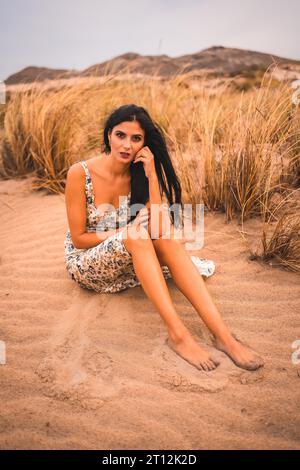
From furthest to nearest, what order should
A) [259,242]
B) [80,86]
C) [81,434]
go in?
[80,86] < [259,242] < [81,434]

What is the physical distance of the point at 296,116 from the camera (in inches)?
138

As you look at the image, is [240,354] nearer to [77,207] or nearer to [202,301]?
[202,301]

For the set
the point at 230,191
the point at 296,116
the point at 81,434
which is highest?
the point at 296,116

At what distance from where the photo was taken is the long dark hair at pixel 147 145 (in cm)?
242

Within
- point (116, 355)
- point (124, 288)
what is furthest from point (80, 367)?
point (124, 288)

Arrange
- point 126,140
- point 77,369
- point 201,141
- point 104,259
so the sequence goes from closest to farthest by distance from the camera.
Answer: point 77,369 < point 104,259 < point 126,140 < point 201,141

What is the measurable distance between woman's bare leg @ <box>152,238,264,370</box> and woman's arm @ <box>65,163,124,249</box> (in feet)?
1.70

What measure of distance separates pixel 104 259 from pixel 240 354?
963 mm

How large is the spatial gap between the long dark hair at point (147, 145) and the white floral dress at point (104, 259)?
0.12 metres

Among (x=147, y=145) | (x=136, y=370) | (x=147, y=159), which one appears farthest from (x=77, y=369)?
(x=147, y=145)

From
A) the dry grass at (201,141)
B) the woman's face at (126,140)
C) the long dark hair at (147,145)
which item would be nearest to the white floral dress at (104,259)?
the long dark hair at (147,145)

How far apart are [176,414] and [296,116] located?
2.85 metres

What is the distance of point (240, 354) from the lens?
6.73 ft

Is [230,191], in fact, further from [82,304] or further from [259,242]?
[82,304]
